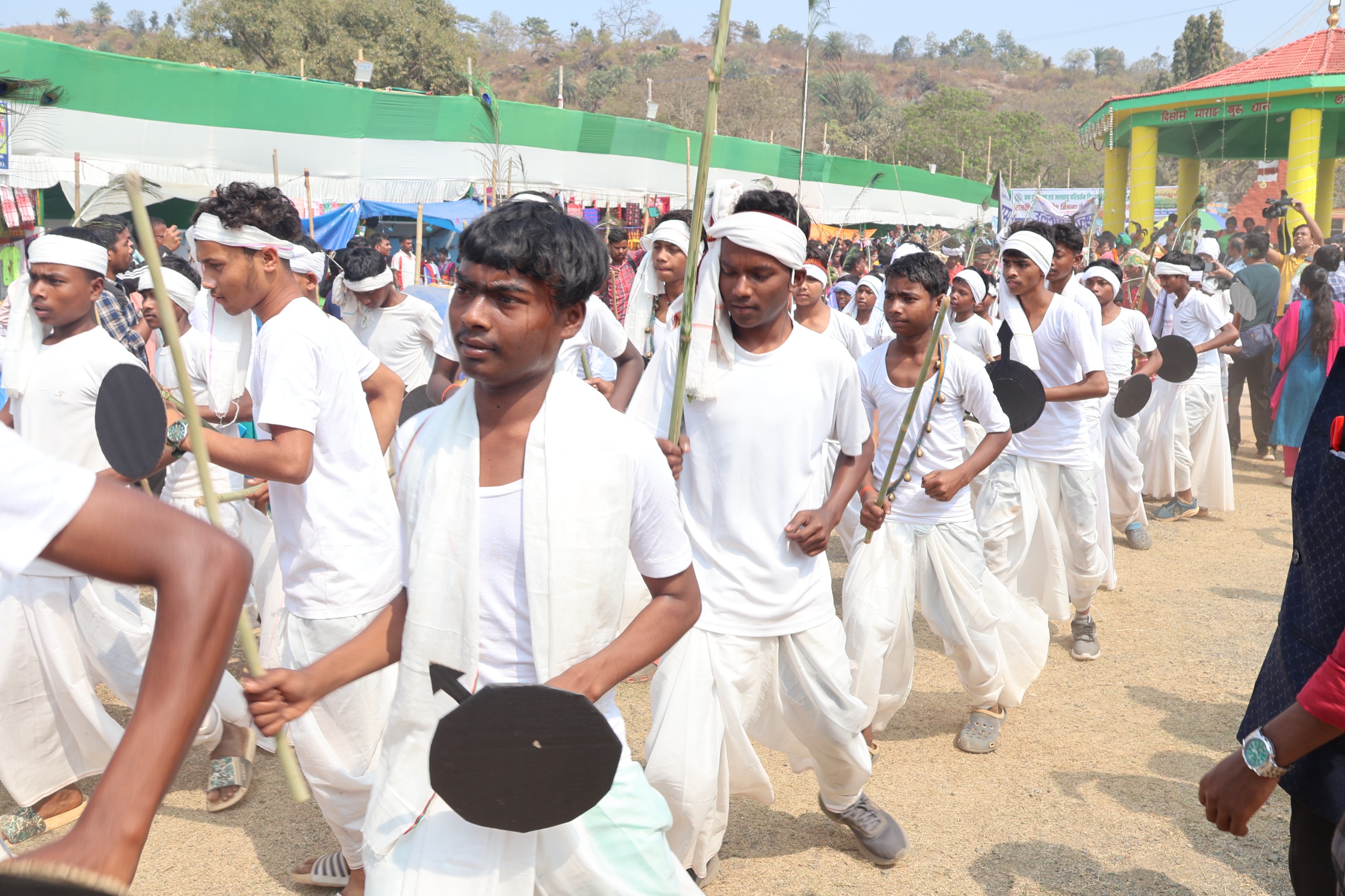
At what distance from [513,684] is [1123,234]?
25.8 metres

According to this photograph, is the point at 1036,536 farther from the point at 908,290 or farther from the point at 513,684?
the point at 513,684

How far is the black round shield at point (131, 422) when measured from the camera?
3738 millimetres

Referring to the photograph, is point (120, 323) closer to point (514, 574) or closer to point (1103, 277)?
point (514, 574)

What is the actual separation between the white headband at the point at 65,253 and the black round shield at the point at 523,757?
3.25 meters

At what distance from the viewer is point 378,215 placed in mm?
18703

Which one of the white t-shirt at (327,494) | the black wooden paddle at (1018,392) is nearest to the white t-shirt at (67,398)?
the white t-shirt at (327,494)

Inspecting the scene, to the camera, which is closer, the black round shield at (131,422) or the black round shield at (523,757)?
the black round shield at (523,757)

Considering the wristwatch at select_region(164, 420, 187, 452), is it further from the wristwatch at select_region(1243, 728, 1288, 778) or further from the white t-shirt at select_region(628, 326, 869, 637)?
the wristwatch at select_region(1243, 728, 1288, 778)

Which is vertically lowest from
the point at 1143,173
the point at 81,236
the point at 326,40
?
the point at 81,236

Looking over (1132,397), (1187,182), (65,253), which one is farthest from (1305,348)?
(1187,182)

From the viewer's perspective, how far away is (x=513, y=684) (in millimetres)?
1873

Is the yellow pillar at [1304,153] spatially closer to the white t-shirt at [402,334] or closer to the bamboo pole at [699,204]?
the white t-shirt at [402,334]

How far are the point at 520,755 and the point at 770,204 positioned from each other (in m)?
2.31

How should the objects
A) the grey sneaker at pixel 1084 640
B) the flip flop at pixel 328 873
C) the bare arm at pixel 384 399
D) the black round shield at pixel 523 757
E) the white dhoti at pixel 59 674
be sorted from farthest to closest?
the grey sneaker at pixel 1084 640 < the white dhoti at pixel 59 674 < the bare arm at pixel 384 399 < the flip flop at pixel 328 873 < the black round shield at pixel 523 757
